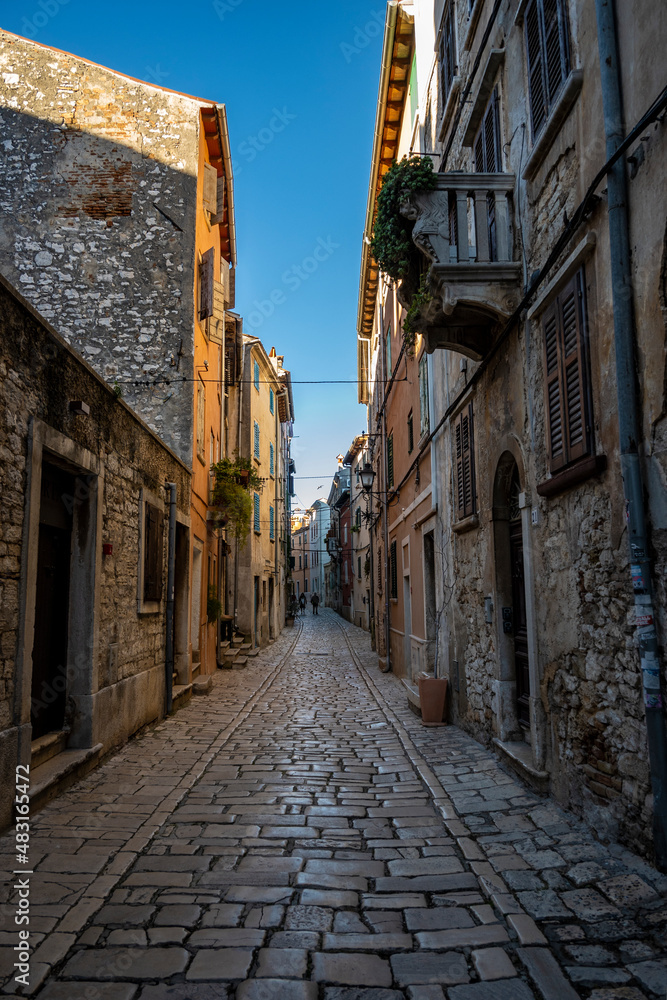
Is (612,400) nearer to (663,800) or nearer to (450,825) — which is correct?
(663,800)

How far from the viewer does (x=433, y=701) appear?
932 cm

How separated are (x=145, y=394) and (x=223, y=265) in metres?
7.59

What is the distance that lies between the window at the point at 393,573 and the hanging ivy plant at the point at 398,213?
10011 mm

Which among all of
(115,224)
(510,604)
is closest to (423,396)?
(510,604)

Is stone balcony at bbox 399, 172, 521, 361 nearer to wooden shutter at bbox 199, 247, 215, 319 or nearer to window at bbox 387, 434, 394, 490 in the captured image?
wooden shutter at bbox 199, 247, 215, 319

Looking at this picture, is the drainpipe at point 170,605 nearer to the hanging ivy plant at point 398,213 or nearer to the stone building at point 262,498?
the hanging ivy plant at point 398,213

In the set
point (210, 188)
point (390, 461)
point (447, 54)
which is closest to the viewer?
point (447, 54)

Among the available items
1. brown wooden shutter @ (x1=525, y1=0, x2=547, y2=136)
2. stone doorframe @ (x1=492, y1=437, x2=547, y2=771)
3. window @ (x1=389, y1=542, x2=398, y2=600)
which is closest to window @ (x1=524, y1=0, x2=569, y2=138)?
brown wooden shutter @ (x1=525, y1=0, x2=547, y2=136)

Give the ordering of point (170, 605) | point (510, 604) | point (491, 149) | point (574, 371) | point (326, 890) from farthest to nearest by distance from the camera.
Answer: point (170, 605)
point (491, 149)
point (510, 604)
point (574, 371)
point (326, 890)

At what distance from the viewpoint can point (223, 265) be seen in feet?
61.5

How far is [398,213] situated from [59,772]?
5.89m

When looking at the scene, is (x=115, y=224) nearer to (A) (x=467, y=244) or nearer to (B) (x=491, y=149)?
(B) (x=491, y=149)

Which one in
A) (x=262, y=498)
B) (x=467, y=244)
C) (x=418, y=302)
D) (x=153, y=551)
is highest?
(x=262, y=498)

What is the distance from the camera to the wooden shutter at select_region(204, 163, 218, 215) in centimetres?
1403
